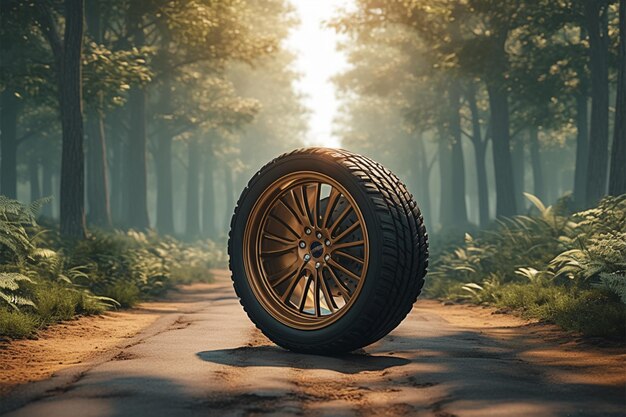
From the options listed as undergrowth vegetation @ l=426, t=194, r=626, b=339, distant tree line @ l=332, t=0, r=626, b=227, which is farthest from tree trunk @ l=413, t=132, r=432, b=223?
undergrowth vegetation @ l=426, t=194, r=626, b=339

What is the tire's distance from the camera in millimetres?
6875

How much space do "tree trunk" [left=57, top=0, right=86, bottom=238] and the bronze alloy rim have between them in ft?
36.2

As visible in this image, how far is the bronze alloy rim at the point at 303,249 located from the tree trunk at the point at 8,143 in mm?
24854

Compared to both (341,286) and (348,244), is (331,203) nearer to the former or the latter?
(348,244)

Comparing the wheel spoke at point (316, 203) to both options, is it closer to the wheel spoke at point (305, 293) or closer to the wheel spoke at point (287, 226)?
the wheel spoke at point (287, 226)

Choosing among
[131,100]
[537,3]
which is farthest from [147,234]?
[537,3]

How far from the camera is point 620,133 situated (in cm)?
1486

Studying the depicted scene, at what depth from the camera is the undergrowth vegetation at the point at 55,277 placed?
31.2 ft

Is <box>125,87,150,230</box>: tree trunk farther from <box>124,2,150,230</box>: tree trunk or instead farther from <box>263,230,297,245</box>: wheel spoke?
<box>263,230,297,245</box>: wheel spoke

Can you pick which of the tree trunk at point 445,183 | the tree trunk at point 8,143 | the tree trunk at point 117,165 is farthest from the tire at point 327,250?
the tree trunk at point 445,183

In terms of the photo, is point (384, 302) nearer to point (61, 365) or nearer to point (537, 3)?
point (61, 365)

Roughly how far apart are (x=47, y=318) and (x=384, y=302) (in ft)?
16.0

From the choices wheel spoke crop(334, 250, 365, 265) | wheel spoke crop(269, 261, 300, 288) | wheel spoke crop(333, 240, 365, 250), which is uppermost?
wheel spoke crop(333, 240, 365, 250)

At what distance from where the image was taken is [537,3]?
2153 centimetres
